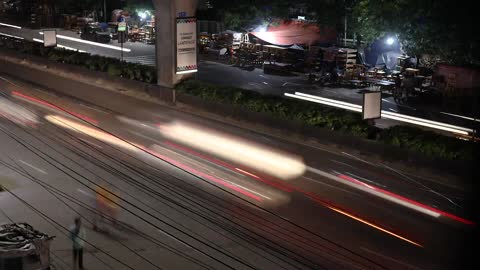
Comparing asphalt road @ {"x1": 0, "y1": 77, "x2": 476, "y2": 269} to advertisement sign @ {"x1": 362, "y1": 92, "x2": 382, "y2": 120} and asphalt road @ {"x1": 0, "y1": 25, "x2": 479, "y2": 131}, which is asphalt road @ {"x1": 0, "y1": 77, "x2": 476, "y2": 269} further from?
asphalt road @ {"x1": 0, "y1": 25, "x2": 479, "y2": 131}

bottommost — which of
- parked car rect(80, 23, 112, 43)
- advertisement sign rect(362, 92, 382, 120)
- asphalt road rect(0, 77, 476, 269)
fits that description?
asphalt road rect(0, 77, 476, 269)

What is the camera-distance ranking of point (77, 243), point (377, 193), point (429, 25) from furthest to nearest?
point (429, 25) → point (377, 193) → point (77, 243)

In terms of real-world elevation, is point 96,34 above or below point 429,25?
below

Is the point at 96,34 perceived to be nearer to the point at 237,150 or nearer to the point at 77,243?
the point at 237,150

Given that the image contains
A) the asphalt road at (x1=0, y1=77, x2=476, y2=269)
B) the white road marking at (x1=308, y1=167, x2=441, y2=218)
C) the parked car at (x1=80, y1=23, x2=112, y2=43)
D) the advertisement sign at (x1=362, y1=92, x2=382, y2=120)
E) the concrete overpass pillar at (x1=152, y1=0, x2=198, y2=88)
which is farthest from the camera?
the parked car at (x1=80, y1=23, x2=112, y2=43)

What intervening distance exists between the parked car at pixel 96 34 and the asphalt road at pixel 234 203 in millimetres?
33973

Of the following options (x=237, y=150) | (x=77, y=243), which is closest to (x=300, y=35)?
(x=237, y=150)

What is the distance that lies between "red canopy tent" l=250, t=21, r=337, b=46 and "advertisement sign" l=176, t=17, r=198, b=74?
517 inches

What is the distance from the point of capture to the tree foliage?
32.0 metres

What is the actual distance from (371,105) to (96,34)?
4090cm

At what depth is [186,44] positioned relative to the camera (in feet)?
104

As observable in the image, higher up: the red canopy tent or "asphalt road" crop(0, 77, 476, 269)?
the red canopy tent

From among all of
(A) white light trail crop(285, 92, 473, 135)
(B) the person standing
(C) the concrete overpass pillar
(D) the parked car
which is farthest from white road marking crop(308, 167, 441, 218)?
(D) the parked car

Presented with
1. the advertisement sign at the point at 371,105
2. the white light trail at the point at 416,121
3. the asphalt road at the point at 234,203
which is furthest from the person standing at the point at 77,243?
the white light trail at the point at 416,121
